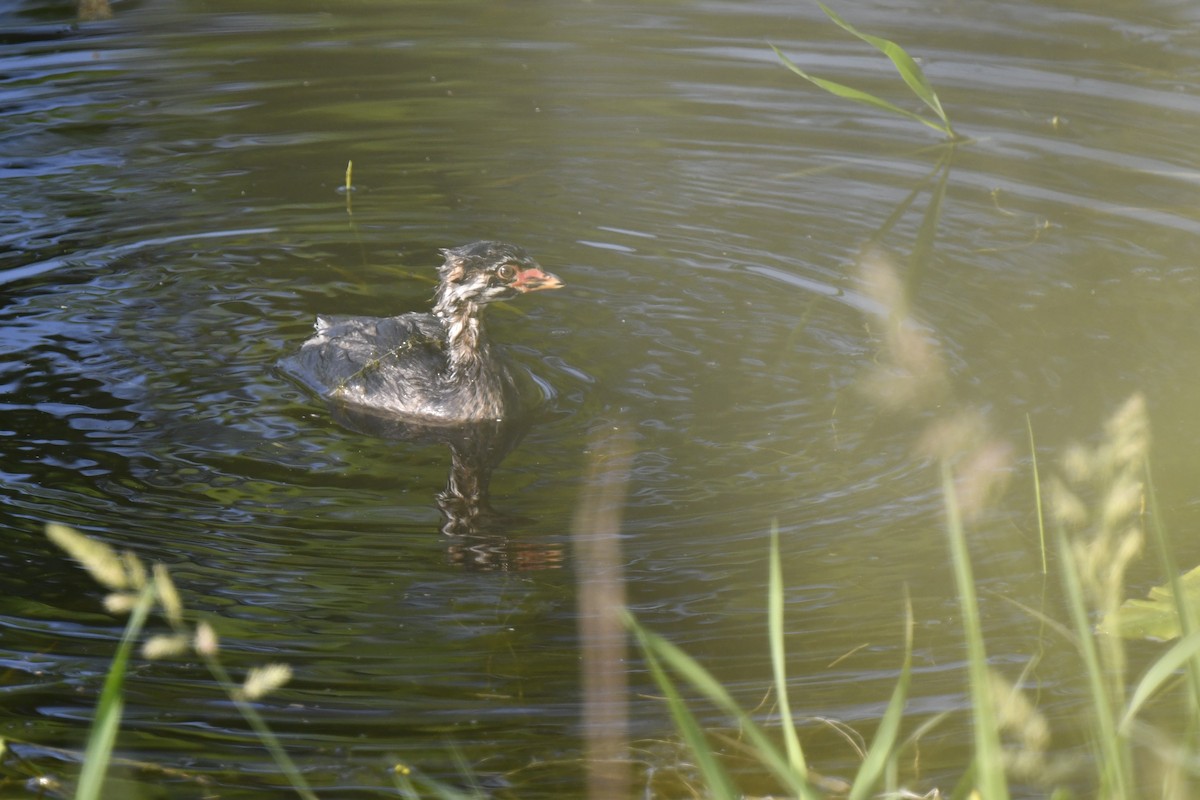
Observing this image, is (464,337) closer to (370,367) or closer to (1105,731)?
(370,367)

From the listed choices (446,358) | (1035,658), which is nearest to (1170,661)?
(1035,658)

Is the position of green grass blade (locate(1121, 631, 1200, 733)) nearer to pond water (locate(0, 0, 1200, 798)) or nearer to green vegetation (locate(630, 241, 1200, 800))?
green vegetation (locate(630, 241, 1200, 800))

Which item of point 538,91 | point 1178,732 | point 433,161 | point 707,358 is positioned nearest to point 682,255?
point 707,358

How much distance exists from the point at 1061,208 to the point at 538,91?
13.5 ft

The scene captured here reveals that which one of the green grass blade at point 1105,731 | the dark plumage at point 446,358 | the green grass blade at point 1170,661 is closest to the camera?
the green grass blade at point 1105,731

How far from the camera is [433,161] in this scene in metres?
9.43

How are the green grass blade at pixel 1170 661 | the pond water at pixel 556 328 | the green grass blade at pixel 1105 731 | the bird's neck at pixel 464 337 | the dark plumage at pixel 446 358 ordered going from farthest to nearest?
the bird's neck at pixel 464 337, the dark plumage at pixel 446 358, the pond water at pixel 556 328, the green grass blade at pixel 1170 661, the green grass blade at pixel 1105 731

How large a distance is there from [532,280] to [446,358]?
2.12 feet

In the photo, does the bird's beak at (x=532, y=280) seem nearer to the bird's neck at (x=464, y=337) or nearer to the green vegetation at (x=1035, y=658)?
the bird's neck at (x=464, y=337)

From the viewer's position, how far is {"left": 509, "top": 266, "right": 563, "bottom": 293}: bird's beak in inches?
261

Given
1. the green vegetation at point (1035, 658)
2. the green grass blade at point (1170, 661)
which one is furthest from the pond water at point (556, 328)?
the green grass blade at point (1170, 661)

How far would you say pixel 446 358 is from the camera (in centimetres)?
Answer: 698

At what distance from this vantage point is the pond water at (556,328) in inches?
168

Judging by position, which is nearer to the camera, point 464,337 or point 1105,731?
point 1105,731
